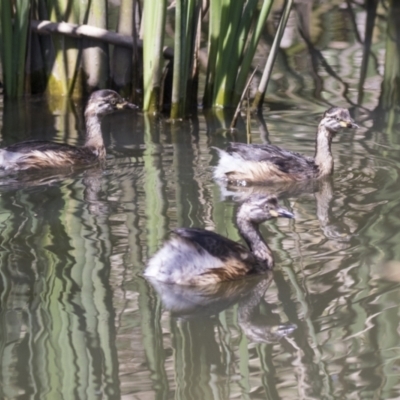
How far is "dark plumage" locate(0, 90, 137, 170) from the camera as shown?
7.90m

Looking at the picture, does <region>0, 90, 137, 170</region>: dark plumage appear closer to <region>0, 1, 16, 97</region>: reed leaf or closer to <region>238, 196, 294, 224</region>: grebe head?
<region>0, 1, 16, 97</region>: reed leaf

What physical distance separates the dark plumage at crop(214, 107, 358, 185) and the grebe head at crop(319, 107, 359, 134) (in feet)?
0.89

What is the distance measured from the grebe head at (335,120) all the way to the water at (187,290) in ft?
0.93

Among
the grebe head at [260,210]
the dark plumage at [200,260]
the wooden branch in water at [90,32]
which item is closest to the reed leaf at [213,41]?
the wooden branch in water at [90,32]

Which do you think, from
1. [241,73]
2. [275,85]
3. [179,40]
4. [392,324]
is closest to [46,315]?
[392,324]

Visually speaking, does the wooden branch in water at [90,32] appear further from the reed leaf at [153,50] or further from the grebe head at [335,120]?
the grebe head at [335,120]

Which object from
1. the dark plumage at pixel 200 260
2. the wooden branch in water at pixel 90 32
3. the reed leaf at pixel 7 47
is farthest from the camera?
the wooden branch in water at pixel 90 32

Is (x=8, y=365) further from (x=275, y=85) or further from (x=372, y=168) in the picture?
(x=275, y=85)

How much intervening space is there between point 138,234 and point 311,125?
3.66 metres

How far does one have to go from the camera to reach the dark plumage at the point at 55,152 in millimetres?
7902

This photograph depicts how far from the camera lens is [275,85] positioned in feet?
36.4

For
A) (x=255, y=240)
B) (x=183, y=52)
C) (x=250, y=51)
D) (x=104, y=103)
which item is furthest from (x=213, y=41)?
(x=255, y=240)

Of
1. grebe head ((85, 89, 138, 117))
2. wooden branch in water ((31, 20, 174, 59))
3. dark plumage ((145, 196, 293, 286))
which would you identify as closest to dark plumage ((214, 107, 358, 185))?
grebe head ((85, 89, 138, 117))

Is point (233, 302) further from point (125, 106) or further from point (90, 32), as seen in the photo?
point (90, 32)
